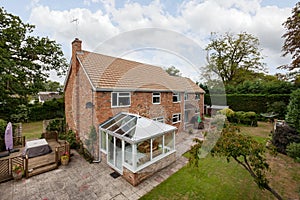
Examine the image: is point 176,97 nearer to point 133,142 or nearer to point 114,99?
point 114,99

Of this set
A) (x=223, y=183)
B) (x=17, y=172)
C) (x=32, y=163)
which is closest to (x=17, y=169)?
(x=17, y=172)

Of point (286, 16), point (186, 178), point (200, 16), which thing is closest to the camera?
point (186, 178)

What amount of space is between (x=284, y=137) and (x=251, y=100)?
12631 millimetres

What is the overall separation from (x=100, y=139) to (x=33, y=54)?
47.7 feet

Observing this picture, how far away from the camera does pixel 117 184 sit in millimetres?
6469

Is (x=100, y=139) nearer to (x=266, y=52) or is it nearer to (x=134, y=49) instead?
(x=134, y=49)

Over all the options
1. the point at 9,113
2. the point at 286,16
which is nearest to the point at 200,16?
the point at 286,16

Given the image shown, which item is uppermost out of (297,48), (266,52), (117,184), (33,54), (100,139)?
(266,52)

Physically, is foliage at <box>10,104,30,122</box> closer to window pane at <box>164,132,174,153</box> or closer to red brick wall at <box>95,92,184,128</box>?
red brick wall at <box>95,92,184,128</box>

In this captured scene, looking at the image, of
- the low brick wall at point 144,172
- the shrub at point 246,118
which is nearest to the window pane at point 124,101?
the low brick wall at point 144,172

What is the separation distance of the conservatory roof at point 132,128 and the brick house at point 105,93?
0.69 meters

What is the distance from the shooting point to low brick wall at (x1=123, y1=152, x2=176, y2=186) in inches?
251

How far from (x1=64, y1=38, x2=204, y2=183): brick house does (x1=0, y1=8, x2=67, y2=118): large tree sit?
692 cm

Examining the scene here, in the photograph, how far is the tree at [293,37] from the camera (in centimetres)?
1595
